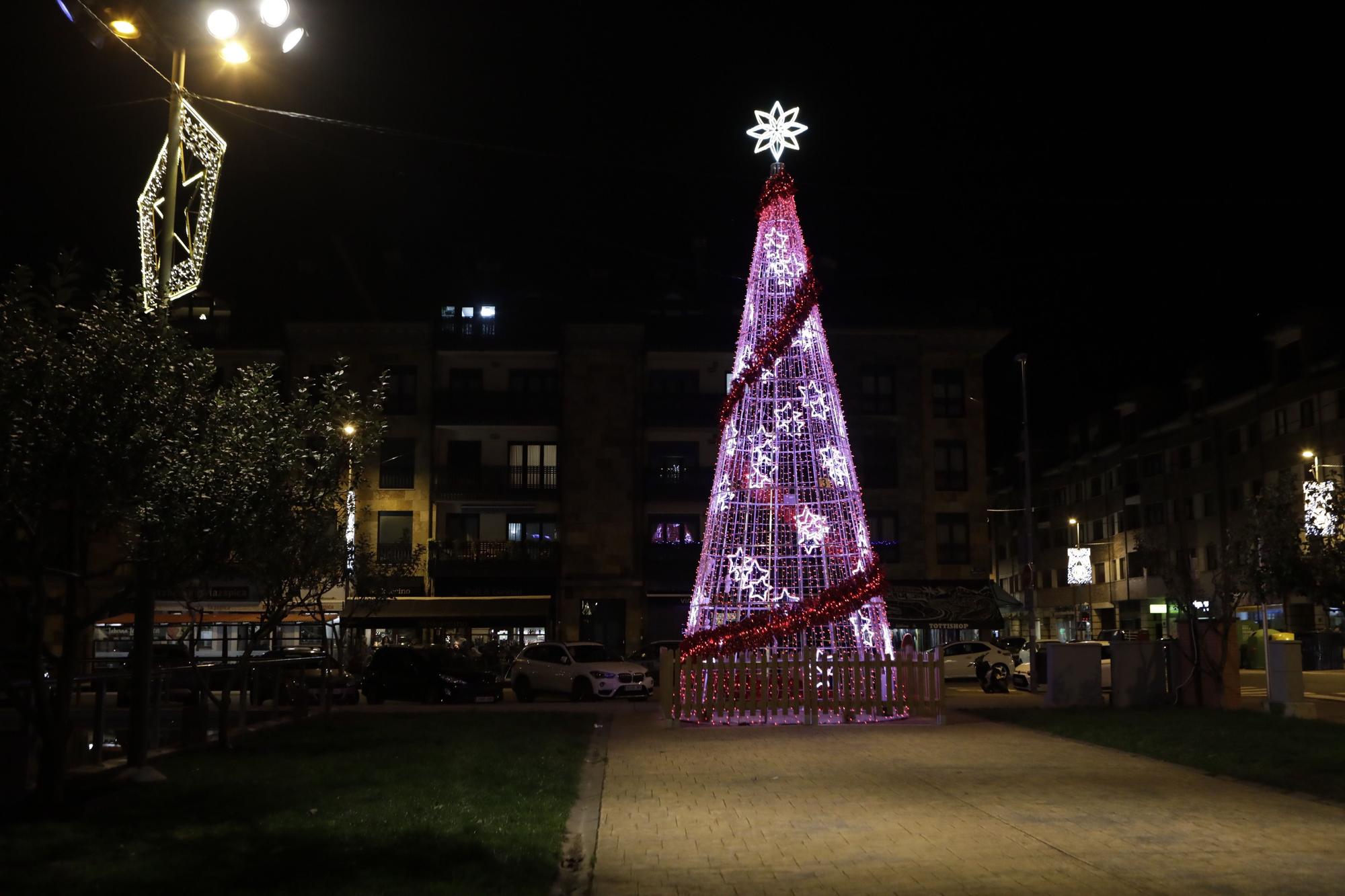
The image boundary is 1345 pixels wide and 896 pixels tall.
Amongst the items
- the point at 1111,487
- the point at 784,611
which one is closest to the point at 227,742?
the point at 784,611

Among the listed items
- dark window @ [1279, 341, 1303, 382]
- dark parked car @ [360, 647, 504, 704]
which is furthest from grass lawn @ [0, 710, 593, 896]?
dark window @ [1279, 341, 1303, 382]

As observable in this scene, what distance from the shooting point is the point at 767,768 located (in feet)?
46.8

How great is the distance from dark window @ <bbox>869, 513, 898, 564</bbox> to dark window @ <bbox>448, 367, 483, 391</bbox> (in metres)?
15.9

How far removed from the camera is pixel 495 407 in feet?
151

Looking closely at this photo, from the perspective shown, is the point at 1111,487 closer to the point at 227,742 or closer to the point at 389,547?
the point at 389,547

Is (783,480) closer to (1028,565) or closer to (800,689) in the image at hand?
(800,689)

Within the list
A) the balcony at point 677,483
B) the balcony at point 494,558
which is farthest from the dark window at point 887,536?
the balcony at point 494,558

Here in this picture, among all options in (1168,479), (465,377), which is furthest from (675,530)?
(1168,479)

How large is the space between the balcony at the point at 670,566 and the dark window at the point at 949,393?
11269mm

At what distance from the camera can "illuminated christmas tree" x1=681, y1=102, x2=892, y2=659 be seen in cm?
1978

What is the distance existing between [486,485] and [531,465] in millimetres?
2017

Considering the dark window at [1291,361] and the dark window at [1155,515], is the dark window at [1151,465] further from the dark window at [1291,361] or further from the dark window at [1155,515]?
the dark window at [1291,361]

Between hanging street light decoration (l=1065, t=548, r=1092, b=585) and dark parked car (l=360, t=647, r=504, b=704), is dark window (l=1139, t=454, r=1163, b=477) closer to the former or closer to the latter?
hanging street light decoration (l=1065, t=548, r=1092, b=585)

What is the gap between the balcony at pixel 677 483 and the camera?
1812 inches
